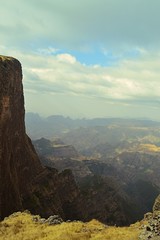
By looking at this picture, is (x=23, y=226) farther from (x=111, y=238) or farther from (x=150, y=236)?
(x=150, y=236)

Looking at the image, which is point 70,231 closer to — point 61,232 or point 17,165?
point 61,232

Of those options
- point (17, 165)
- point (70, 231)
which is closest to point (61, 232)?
point (70, 231)

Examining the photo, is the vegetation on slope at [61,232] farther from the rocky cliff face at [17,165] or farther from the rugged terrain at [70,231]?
the rocky cliff face at [17,165]

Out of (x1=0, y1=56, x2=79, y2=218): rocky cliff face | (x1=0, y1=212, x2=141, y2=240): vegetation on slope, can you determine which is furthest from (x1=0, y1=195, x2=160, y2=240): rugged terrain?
(x1=0, y1=56, x2=79, y2=218): rocky cliff face

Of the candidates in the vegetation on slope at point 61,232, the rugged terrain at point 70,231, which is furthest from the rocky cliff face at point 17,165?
the vegetation on slope at point 61,232

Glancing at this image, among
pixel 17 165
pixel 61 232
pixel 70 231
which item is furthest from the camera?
pixel 17 165

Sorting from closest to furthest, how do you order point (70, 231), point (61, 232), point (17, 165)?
point (61, 232), point (70, 231), point (17, 165)
